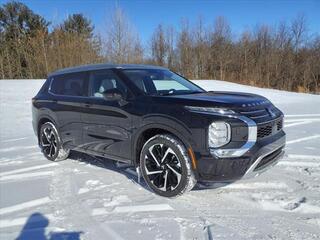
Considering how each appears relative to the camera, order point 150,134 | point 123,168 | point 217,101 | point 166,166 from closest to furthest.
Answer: point 217,101 < point 166,166 < point 150,134 < point 123,168

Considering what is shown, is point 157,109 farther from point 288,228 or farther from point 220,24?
point 220,24

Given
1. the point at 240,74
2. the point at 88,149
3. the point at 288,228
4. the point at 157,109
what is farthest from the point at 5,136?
the point at 240,74

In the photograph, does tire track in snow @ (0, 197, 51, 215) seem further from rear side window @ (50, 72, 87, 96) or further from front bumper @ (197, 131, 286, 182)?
front bumper @ (197, 131, 286, 182)

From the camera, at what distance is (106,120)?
4.82 m

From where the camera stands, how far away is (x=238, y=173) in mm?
3760

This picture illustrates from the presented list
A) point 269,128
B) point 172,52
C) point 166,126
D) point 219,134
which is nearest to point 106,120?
point 166,126

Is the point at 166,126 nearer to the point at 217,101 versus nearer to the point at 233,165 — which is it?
the point at 217,101

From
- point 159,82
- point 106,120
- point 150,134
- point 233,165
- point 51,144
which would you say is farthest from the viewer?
point 51,144

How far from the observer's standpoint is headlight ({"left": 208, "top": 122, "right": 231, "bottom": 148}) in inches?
146

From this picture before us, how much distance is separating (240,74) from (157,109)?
113 ft

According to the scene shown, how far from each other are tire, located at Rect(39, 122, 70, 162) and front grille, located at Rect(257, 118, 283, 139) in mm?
3641

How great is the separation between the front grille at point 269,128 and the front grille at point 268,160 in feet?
0.87

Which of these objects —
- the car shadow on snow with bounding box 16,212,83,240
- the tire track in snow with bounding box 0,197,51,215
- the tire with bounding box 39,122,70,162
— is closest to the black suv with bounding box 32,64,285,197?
the tire with bounding box 39,122,70,162

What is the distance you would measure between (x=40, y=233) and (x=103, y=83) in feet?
8.08
